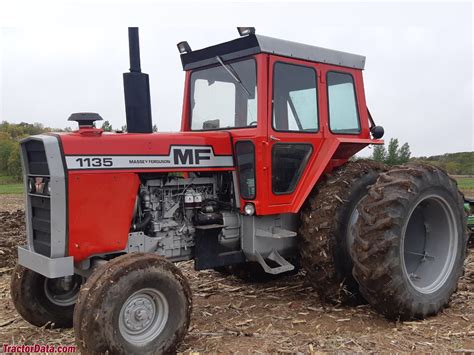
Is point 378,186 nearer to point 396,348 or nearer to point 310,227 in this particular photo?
point 310,227

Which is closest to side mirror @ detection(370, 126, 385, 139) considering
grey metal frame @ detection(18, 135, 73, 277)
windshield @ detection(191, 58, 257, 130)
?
windshield @ detection(191, 58, 257, 130)

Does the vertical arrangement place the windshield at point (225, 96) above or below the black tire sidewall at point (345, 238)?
above

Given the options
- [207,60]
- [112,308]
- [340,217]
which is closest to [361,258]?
[340,217]

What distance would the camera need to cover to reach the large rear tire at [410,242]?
488 centimetres

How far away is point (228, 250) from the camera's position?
215 inches

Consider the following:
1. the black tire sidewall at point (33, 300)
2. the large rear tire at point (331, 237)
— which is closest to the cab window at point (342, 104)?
the large rear tire at point (331, 237)

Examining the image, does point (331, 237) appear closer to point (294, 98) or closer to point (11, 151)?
point (294, 98)

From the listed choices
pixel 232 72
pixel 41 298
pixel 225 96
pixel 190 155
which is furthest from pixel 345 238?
pixel 41 298

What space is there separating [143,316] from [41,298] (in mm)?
1528

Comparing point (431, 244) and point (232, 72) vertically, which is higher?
point (232, 72)

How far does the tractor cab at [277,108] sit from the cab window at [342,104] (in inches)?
0.4

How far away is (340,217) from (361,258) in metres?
0.63

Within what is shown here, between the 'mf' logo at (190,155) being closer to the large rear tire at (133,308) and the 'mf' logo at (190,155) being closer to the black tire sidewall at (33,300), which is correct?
the large rear tire at (133,308)

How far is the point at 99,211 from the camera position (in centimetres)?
452
